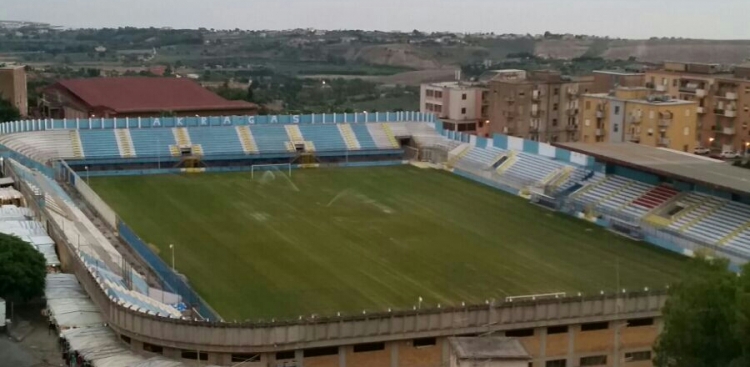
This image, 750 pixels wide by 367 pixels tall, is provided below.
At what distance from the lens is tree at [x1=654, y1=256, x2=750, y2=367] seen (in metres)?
12.5

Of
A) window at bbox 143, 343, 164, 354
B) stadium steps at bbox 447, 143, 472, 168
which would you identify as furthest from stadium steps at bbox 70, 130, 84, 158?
window at bbox 143, 343, 164, 354

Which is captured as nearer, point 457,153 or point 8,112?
point 457,153

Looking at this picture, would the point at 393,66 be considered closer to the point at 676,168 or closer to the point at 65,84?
the point at 65,84

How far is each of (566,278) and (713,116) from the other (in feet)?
77.0

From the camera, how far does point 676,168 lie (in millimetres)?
25922

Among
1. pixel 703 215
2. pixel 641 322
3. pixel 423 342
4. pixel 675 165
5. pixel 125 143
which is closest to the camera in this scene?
pixel 423 342

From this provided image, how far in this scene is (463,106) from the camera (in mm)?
47094

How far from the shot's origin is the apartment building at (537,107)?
45.1 m

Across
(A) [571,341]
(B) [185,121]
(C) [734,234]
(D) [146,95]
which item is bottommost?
(A) [571,341]

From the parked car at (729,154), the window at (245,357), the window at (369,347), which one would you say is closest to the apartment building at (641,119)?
the parked car at (729,154)

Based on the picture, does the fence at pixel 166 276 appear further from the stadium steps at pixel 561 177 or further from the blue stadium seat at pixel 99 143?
the stadium steps at pixel 561 177

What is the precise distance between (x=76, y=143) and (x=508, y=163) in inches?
601

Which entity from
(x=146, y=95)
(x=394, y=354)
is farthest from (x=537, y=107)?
(x=394, y=354)

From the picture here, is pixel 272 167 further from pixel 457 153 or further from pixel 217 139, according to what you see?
pixel 457 153
